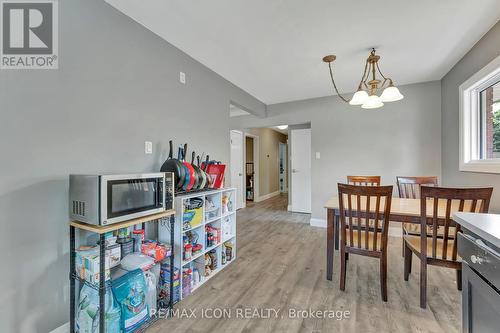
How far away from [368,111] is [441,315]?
113 inches

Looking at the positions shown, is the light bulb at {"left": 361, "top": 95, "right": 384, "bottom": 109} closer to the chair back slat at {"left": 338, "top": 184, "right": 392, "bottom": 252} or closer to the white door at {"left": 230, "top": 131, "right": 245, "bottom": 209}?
the chair back slat at {"left": 338, "top": 184, "right": 392, "bottom": 252}

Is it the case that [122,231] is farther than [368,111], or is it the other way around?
[368,111]

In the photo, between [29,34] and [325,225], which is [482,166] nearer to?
[325,225]

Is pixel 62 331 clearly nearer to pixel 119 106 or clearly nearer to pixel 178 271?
pixel 178 271

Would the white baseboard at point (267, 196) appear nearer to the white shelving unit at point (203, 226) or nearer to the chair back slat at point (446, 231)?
the white shelving unit at point (203, 226)

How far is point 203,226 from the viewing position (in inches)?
85.3

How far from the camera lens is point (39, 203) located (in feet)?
4.35

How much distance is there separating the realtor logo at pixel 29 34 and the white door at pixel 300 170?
426 centimetres

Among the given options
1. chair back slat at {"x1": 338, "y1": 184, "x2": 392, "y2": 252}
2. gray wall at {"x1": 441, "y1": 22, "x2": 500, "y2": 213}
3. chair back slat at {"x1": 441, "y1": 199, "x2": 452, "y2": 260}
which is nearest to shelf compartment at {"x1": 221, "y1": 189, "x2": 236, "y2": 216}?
chair back slat at {"x1": 338, "y1": 184, "x2": 392, "y2": 252}

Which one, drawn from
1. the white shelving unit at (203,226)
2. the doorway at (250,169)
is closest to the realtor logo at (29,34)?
the white shelving unit at (203,226)

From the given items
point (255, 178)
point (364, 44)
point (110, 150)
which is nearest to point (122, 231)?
point (110, 150)

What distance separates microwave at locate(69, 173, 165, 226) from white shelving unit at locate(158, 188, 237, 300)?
0.35 meters

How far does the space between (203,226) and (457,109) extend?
3331 millimetres

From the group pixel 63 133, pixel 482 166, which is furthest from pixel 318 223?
pixel 63 133
